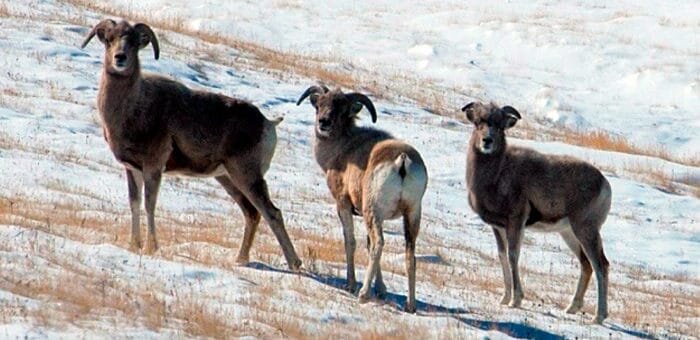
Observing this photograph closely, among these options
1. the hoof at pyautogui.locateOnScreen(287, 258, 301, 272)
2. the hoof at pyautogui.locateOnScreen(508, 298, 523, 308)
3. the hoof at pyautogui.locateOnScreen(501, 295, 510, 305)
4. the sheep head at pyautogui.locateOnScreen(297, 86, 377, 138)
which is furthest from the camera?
the hoof at pyautogui.locateOnScreen(501, 295, 510, 305)

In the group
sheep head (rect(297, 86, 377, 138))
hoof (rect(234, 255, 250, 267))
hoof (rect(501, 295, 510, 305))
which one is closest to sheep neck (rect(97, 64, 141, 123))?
sheep head (rect(297, 86, 377, 138))

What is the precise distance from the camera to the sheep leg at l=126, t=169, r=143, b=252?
15844 mm

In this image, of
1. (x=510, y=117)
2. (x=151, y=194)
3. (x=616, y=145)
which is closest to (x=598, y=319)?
(x=510, y=117)

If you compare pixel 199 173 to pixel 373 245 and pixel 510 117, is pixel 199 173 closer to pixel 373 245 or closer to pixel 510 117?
pixel 373 245

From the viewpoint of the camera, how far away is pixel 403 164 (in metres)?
14.5

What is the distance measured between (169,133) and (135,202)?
84cm

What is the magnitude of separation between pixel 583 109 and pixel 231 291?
93.3 feet

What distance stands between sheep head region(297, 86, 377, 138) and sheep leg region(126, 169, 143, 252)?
6.69 ft

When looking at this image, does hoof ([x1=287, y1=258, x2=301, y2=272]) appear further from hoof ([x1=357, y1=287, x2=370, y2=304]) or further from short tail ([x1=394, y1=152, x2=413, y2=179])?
short tail ([x1=394, y1=152, x2=413, y2=179])

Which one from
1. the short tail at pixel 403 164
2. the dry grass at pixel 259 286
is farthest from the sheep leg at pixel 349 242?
the short tail at pixel 403 164

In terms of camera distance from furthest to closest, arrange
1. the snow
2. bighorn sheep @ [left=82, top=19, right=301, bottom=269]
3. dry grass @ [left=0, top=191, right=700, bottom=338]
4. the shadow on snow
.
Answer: the snow
bighorn sheep @ [left=82, top=19, right=301, bottom=269]
the shadow on snow
dry grass @ [left=0, top=191, right=700, bottom=338]

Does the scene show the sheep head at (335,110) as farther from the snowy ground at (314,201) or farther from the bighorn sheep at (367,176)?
the snowy ground at (314,201)

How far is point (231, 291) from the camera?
Result: 44.9 ft

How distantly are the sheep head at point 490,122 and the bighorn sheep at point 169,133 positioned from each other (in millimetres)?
2315
